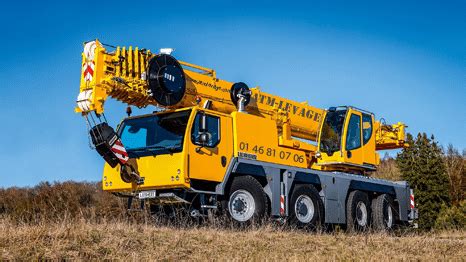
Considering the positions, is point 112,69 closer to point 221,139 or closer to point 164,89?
point 164,89

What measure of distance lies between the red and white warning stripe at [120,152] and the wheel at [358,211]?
6046 mm

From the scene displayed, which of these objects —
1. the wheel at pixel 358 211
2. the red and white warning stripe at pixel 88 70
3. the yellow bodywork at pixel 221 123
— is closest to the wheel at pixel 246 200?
the yellow bodywork at pixel 221 123

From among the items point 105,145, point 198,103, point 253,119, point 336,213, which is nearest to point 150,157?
point 105,145

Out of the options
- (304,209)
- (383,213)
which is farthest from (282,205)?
(383,213)

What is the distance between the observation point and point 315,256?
888cm

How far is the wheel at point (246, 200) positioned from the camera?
12.1 metres

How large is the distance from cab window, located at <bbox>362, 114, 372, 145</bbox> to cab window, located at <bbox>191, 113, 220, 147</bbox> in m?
5.52

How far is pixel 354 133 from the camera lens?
627 inches

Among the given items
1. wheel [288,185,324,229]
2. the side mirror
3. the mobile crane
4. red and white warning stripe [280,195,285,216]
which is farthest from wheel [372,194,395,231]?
the side mirror

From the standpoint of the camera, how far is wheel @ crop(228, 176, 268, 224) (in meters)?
12.1

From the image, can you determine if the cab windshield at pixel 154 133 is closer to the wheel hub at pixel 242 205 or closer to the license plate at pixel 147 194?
the license plate at pixel 147 194

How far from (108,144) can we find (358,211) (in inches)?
288

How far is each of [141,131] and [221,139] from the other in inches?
67.2

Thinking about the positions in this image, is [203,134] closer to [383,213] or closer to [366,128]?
[366,128]
